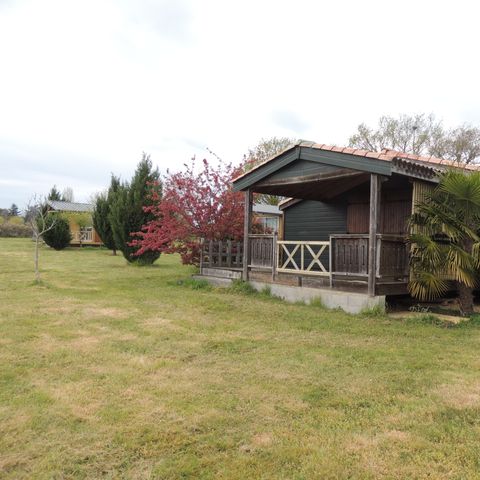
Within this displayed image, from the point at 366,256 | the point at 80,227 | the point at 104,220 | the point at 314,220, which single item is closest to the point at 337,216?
the point at 314,220

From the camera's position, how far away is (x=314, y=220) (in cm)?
1309

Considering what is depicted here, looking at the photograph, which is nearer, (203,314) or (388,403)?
(388,403)

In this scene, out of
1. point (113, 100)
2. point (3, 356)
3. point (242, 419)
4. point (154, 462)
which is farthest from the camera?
point (113, 100)

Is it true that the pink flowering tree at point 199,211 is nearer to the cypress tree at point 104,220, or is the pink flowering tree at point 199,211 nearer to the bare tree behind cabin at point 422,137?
the cypress tree at point 104,220

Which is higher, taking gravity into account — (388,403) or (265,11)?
(265,11)

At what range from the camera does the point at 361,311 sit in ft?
25.0

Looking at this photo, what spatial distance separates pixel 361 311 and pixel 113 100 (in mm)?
10865

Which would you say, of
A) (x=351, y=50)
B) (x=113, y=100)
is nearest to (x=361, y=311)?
(x=351, y=50)

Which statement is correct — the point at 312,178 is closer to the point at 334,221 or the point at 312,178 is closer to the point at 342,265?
the point at 342,265

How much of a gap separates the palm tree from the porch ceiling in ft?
5.41

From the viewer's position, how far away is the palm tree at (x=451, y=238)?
6.89 metres

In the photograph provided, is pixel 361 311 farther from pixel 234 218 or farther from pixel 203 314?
pixel 234 218

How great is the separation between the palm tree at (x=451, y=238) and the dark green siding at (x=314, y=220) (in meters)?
4.37

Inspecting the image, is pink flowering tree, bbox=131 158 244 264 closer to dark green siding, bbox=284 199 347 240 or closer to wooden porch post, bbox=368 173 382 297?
dark green siding, bbox=284 199 347 240
